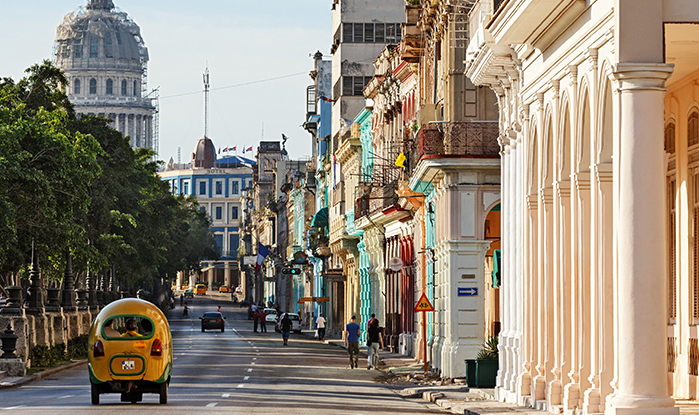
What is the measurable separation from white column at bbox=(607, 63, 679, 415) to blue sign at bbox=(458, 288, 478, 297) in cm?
1886

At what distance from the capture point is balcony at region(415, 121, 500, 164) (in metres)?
34.5

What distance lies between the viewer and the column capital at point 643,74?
16203 mm

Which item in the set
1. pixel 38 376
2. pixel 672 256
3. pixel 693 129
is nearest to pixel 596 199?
pixel 693 129

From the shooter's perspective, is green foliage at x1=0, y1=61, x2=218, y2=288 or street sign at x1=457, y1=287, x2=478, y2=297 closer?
street sign at x1=457, y1=287, x2=478, y2=297

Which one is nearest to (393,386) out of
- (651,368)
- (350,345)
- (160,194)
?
(350,345)

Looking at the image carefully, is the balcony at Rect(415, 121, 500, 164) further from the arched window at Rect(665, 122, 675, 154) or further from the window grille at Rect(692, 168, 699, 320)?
the window grille at Rect(692, 168, 699, 320)

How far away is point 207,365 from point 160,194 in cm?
3623

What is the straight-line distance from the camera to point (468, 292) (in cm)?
3522

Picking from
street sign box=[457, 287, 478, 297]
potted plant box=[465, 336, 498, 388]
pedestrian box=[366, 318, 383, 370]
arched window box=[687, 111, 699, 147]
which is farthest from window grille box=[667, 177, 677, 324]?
pedestrian box=[366, 318, 383, 370]

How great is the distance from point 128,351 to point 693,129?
33.9 feet

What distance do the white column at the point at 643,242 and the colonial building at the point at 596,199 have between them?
0.02 m

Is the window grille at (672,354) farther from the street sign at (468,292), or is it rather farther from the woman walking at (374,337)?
the woman walking at (374,337)

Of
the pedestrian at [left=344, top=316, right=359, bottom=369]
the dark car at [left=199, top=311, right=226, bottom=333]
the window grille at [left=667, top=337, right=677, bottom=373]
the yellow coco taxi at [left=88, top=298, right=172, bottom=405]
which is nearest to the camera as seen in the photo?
the window grille at [left=667, top=337, right=677, bottom=373]

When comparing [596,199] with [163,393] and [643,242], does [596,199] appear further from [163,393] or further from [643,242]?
[163,393]
